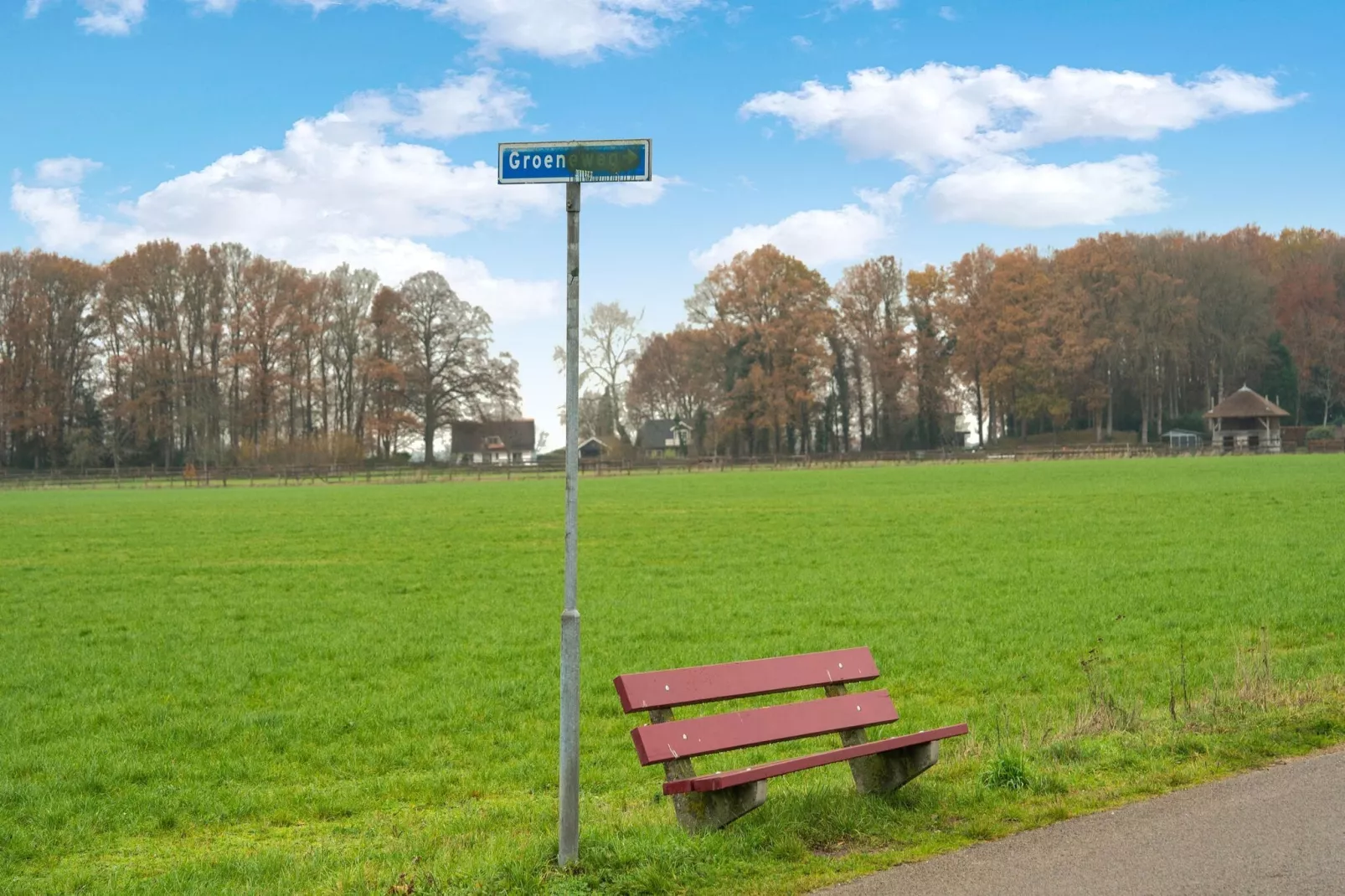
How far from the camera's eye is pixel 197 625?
53.4 ft

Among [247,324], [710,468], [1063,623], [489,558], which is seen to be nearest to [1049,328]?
[710,468]

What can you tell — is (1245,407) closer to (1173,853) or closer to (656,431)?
(656,431)

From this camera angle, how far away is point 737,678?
20.5 feet

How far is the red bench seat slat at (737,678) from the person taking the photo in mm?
5918

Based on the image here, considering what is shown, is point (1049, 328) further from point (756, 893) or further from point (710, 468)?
point (756, 893)

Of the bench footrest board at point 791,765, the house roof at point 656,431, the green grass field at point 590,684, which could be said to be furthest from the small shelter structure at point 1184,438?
the bench footrest board at point 791,765

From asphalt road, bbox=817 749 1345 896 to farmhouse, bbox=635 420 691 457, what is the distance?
9345 centimetres

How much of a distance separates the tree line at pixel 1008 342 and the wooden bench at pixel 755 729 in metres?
78.4

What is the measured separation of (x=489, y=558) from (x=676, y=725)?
1890 cm

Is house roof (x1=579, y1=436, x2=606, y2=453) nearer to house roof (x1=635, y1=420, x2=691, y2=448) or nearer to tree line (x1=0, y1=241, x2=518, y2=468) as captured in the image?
house roof (x1=635, y1=420, x2=691, y2=448)

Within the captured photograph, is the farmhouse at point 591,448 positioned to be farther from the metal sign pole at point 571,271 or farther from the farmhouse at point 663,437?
the metal sign pole at point 571,271

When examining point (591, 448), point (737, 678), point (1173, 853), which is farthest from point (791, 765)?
point (591, 448)

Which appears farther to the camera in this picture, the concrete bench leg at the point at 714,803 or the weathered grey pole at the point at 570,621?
the concrete bench leg at the point at 714,803

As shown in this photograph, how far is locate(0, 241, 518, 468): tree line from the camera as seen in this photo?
78.5 metres
